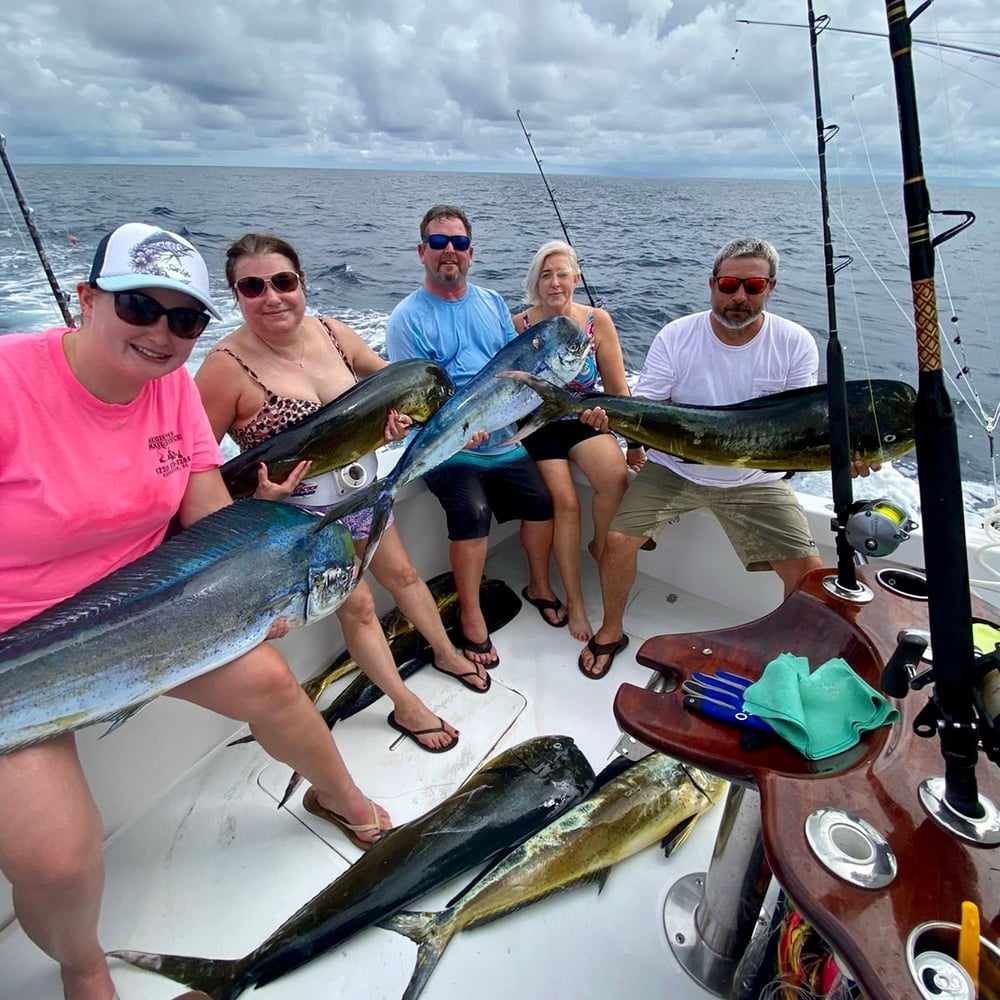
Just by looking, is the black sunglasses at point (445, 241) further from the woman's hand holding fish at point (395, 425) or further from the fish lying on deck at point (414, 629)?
the fish lying on deck at point (414, 629)

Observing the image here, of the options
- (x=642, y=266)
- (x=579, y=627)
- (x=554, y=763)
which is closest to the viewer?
(x=554, y=763)

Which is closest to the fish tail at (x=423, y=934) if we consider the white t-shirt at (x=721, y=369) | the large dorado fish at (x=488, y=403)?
the large dorado fish at (x=488, y=403)

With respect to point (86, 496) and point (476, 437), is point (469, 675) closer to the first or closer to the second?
point (476, 437)

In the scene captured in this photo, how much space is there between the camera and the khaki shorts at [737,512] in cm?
236

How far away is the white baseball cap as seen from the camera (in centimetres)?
127

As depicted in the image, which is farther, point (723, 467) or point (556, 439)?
point (556, 439)

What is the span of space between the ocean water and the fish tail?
1942mm

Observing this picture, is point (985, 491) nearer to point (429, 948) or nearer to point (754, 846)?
point (754, 846)

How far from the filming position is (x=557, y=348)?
2.46 meters

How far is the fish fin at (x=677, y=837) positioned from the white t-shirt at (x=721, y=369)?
127cm

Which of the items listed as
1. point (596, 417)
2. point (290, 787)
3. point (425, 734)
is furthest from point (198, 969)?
point (596, 417)

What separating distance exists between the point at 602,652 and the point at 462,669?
58 cm

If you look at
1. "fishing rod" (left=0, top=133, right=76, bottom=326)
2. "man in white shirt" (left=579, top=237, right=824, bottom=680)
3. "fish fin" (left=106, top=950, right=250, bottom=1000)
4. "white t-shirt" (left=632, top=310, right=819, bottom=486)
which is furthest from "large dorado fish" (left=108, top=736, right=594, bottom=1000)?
"fishing rod" (left=0, top=133, right=76, bottom=326)

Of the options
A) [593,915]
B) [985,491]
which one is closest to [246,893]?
[593,915]
